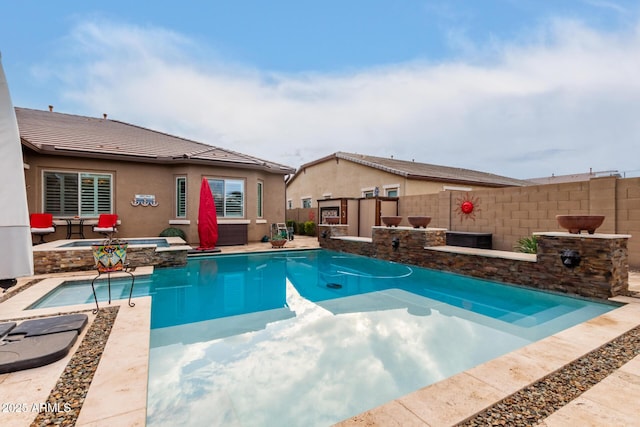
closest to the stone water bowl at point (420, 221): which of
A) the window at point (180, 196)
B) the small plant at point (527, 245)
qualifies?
the small plant at point (527, 245)

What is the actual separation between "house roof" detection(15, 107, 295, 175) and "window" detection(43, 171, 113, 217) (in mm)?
930

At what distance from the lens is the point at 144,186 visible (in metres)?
12.9

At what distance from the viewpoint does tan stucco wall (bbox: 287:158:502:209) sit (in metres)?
16.2

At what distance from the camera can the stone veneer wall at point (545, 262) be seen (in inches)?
221

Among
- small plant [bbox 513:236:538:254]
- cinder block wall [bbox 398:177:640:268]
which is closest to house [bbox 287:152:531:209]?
cinder block wall [bbox 398:177:640:268]

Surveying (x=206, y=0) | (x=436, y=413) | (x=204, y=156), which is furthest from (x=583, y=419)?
(x=204, y=156)

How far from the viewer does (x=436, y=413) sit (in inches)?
90.9

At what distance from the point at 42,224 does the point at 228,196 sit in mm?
6640

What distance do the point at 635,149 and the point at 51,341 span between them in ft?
94.8

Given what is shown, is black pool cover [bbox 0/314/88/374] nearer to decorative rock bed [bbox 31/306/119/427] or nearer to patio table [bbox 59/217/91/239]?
decorative rock bed [bbox 31/306/119/427]

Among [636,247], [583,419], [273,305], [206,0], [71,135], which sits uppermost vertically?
[206,0]

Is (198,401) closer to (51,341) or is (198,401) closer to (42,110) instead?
(51,341)

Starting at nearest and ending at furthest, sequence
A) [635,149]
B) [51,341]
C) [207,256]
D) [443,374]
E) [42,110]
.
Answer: [51,341] < [443,374] < [207,256] < [42,110] < [635,149]

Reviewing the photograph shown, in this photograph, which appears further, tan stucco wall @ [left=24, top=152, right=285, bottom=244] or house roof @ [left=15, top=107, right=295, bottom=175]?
house roof @ [left=15, top=107, right=295, bottom=175]
